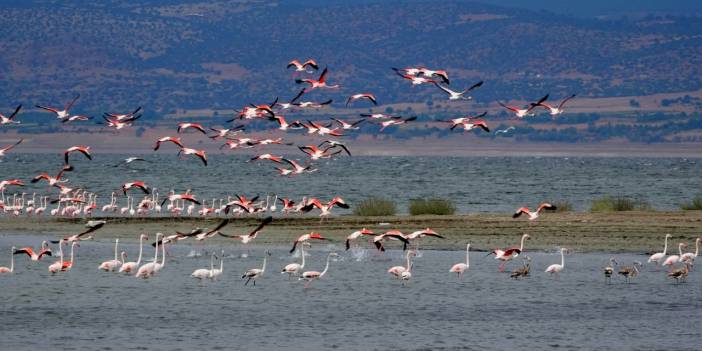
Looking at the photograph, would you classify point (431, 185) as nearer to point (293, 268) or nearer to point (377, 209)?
point (377, 209)

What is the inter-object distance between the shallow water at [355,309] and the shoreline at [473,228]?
185 cm

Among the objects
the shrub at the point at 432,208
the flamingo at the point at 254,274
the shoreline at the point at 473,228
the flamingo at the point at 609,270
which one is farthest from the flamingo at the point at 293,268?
the shrub at the point at 432,208

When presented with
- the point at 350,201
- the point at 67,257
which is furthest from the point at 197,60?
the point at 67,257

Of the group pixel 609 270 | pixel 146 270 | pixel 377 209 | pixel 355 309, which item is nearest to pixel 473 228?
pixel 377 209

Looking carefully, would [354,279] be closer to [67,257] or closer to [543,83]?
[67,257]

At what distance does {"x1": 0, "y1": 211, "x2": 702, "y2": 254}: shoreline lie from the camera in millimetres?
31531

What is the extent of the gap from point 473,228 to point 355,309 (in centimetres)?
1171

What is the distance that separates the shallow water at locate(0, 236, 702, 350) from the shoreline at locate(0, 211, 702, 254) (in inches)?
73.0

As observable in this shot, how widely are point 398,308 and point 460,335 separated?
114 inches

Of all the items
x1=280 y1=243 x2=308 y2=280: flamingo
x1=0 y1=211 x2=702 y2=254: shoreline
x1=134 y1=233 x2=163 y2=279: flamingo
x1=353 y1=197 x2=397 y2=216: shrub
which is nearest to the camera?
x1=280 y1=243 x2=308 y2=280: flamingo

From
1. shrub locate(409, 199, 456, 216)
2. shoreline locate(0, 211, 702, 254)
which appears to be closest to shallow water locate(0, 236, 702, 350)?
shoreline locate(0, 211, 702, 254)

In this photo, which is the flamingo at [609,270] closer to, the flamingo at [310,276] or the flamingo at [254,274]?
the flamingo at [310,276]

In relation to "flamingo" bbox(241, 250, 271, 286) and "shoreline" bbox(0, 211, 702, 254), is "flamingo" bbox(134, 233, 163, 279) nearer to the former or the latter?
"flamingo" bbox(241, 250, 271, 286)

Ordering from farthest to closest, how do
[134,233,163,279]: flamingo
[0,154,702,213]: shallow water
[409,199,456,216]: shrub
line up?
[0,154,702,213]: shallow water → [409,199,456,216]: shrub → [134,233,163,279]: flamingo
